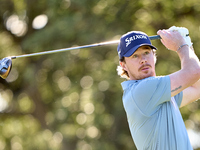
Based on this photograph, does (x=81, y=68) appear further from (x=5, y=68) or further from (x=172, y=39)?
(x=172, y=39)

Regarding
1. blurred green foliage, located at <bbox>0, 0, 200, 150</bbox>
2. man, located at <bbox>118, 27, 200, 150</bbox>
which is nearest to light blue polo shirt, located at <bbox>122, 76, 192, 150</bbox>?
man, located at <bbox>118, 27, 200, 150</bbox>

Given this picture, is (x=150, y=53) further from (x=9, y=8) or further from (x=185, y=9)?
(x=9, y=8)

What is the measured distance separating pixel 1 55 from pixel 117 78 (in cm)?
333

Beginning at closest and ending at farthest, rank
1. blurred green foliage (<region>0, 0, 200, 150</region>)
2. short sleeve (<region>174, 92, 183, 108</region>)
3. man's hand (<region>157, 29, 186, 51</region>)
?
man's hand (<region>157, 29, 186, 51</region>) → short sleeve (<region>174, 92, 183, 108</region>) → blurred green foliage (<region>0, 0, 200, 150</region>)

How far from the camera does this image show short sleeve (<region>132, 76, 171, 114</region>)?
2.90m

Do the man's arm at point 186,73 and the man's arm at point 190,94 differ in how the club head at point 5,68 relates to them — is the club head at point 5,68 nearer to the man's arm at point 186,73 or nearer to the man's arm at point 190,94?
the man's arm at point 190,94

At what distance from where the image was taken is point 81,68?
36.2 ft

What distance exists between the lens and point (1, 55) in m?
11.1

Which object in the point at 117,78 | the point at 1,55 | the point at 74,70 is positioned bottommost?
the point at 117,78

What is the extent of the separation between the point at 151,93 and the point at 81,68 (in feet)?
26.7

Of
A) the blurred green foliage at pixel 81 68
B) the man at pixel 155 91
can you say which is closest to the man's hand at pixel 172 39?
the man at pixel 155 91

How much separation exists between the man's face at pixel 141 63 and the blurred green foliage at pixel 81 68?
6.00 metres

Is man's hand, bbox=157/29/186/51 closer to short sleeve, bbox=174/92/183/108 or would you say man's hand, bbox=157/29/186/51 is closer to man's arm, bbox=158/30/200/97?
man's arm, bbox=158/30/200/97

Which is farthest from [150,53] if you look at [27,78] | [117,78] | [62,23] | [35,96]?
[35,96]
